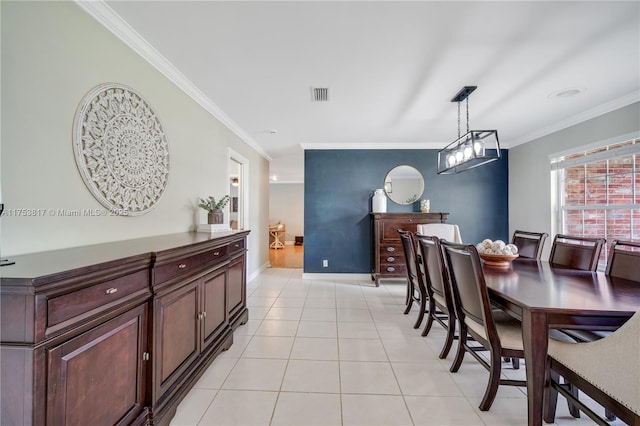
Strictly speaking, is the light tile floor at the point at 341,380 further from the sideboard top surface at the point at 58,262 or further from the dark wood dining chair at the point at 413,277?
the sideboard top surface at the point at 58,262

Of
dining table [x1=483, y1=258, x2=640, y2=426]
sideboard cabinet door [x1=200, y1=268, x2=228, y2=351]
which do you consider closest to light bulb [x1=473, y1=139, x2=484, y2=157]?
dining table [x1=483, y1=258, x2=640, y2=426]

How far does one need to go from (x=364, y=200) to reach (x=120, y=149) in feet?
12.4

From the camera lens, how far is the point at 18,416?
2.72ft

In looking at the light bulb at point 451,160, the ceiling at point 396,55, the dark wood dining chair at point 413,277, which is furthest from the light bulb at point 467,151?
the dark wood dining chair at point 413,277

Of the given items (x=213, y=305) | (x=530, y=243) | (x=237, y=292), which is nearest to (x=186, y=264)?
(x=213, y=305)

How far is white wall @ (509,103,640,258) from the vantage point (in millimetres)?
2969

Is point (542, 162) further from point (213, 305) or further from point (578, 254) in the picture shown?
point (213, 305)

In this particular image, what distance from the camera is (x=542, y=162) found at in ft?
13.2

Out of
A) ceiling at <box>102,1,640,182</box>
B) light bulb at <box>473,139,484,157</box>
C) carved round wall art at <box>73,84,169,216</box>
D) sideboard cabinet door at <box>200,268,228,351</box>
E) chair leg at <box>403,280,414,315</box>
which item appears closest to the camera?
carved round wall art at <box>73,84,169,216</box>

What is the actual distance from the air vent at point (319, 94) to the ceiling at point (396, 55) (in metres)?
0.06

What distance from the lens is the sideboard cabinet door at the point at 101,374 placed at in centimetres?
91

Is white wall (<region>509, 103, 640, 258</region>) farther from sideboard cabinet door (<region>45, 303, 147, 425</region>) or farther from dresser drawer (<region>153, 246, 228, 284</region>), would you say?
sideboard cabinet door (<region>45, 303, 147, 425</region>)

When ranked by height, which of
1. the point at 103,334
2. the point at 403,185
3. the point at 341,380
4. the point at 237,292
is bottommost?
the point at 341,380

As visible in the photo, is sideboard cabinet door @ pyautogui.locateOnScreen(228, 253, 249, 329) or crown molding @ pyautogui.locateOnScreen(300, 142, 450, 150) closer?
sideboard cabinet door @ pyautogui.locateOnScreen(228, 253, 249, 329)
